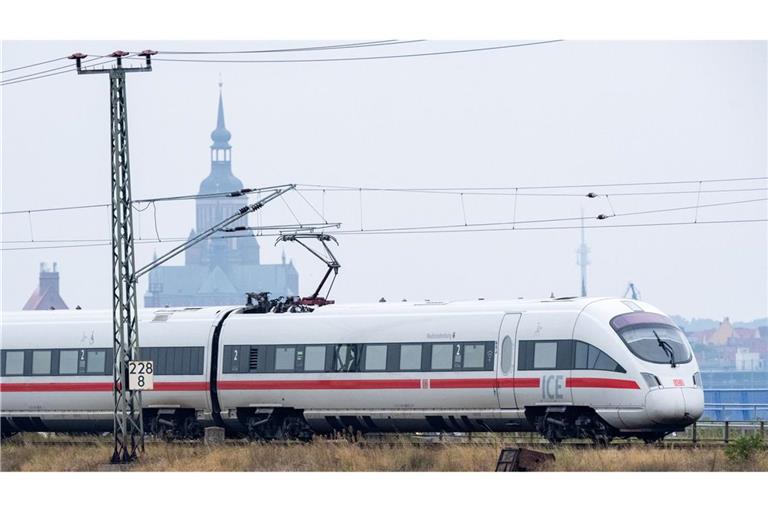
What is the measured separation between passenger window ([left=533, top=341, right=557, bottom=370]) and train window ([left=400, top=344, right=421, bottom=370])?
3136mm

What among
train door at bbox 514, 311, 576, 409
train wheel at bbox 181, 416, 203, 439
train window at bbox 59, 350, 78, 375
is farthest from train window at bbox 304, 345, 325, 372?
train window at bbox 59, 350, 78, 375

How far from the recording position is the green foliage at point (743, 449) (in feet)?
115

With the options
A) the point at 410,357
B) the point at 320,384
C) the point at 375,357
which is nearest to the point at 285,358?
the point at 320,384

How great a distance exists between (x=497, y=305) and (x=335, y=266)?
502 cm

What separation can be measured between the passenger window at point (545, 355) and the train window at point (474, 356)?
1.35 m

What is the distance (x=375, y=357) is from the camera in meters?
41.9

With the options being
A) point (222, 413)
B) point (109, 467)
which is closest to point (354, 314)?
point (222, 413)

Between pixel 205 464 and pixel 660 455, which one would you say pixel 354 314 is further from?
pixel 660 455

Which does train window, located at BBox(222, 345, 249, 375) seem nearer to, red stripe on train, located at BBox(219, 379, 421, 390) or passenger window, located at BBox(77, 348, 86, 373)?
red stripe on train, located at BBox(219, 379, 421, 390)

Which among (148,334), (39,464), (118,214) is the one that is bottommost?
(39,464)

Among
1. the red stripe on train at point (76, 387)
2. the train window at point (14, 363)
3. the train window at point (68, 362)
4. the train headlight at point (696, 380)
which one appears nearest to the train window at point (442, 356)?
the train headlight at point (696, 380)

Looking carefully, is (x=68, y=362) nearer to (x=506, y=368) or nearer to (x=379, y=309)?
(x=379, y=309)

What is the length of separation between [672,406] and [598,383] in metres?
1.70

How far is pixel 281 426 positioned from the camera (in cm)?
4372
